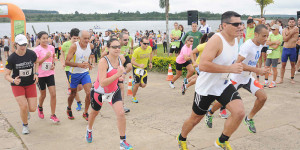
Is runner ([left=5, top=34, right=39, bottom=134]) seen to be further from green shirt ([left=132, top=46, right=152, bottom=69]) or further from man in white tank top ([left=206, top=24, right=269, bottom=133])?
man in white tank top ([left=206, top=24, right=269, bottom=133])

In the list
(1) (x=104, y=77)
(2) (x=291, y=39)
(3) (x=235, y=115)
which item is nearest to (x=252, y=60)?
(3) (x=235, y=115)

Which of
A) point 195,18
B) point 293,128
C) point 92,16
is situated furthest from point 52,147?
point 92,16

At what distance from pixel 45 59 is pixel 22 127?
1.44 metres

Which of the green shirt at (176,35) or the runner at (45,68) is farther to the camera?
the green shirt at (176,35)

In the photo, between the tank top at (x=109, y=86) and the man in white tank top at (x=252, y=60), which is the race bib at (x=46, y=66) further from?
the man in white tank top at (x=252, y=60)

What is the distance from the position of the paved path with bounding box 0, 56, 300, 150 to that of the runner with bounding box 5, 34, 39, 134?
1.80 feet

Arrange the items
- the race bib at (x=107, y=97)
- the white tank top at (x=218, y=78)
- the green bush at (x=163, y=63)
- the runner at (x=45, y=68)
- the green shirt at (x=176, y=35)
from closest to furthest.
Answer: the white tank top at (x=218, y=78), the race bib at (x=107, y=97), the runner at (x=45, y=68), the green bush at (x=163, y=63), the green shirt at (x=176, y=35)

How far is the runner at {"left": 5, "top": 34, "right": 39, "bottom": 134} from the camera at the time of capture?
499 centimetres

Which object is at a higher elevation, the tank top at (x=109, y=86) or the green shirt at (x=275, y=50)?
the green shirt at (x=275, y=50)

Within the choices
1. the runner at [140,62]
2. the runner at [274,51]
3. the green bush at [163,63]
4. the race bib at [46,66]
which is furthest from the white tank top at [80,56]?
the green bush at [163,63]

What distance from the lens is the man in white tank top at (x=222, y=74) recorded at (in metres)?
3.44

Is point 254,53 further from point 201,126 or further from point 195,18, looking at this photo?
point 195,18

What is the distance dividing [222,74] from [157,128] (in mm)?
2034

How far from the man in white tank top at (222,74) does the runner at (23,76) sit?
3.11m
